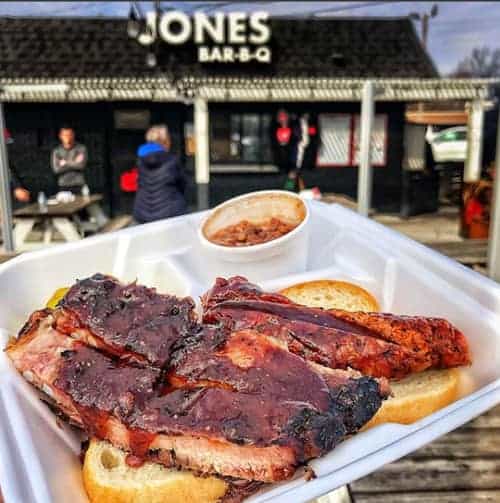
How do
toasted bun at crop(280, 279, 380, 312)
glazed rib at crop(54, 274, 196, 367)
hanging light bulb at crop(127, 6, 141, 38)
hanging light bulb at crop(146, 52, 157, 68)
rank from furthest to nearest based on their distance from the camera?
hanging light bulb at crop(146, 52, 157, 68) < hanging light bulb at crop(127, 6, 141, 38) < toasted bun at crop(280, 279, 380, 312) < glazed rib at crop(54, 274, 196, 367)

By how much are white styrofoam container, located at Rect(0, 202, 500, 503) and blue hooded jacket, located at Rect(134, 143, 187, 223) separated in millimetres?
2134

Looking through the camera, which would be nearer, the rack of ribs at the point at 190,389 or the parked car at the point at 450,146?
the rack of ribs at the point at 190,389

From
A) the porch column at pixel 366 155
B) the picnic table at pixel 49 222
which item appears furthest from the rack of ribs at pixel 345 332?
the picnic table at pixel 49 222

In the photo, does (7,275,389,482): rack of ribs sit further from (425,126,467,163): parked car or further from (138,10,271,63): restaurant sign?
(425,126,467,163): parked car

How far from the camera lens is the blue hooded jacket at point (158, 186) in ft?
15.8

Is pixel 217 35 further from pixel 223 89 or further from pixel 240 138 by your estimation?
pixel 240 138

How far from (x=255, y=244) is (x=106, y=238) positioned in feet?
2.10

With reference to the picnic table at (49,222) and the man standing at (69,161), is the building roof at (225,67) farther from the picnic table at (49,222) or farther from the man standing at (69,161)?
the picnic table at (49,222)

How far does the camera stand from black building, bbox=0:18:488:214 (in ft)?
41.2

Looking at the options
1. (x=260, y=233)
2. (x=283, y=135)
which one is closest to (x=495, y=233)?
(x=260, y=233)

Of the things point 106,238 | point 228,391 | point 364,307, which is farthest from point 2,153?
point 228,391

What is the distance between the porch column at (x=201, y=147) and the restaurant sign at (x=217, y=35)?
1.13 meters

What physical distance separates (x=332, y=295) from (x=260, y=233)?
46 centimetres

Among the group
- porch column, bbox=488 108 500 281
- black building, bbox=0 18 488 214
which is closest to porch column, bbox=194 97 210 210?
black building, bbox=0 18 488 214
